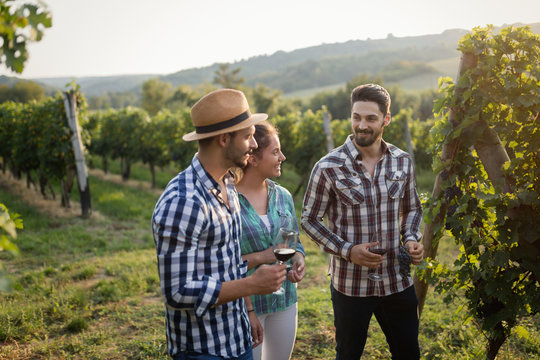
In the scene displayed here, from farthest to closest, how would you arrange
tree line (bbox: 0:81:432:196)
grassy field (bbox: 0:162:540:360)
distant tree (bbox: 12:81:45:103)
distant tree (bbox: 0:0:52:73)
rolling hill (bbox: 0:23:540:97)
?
1. rolling hill (bbox: 0:23:540:97)
2. distant tree (bbox: 12:81:45:103)
3. tree line (bbox: 0:81:432:196)
4. grassy field (bbox: 0:162:540:360)
5. distant tree (bbox: 0:0:52:73)

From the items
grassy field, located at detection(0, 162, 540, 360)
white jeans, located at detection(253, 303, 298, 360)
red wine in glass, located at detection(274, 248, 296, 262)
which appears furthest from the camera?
grassy field, located at detection(0, 162, 540, 360)

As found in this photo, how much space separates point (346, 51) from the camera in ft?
390

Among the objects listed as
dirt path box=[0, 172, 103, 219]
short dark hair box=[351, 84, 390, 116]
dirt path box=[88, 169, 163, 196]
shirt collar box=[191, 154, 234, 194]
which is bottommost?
dirt path box=[88, 169, 163, 196]

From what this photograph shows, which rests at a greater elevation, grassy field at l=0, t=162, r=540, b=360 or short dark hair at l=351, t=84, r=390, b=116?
short dark hair at l=351, t=84, r=390, b=116

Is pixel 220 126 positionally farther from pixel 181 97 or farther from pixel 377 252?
pixel 181 97

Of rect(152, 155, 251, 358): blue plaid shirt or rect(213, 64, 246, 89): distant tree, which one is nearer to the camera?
rect(152, 155, 251, 358): blue plaid shirt

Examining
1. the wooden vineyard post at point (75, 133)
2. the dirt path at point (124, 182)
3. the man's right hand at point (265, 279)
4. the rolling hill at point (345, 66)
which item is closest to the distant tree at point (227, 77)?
the rolling hill at point (345, 66)

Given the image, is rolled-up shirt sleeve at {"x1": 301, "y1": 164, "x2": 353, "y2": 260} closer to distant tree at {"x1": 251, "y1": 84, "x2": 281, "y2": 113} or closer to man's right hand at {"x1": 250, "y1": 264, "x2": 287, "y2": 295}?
man's right hand at {"x1": 250, "y1": 264, "x2": 287, "y2": 295}

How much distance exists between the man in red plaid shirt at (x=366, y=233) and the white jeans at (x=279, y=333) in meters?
0.32

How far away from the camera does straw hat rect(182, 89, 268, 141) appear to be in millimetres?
1929

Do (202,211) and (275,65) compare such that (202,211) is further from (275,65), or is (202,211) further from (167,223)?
(275,65)

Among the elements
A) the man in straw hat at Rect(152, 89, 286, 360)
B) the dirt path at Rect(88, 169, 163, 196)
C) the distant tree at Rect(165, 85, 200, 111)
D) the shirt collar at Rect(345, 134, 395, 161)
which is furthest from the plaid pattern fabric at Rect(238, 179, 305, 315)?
the distant tree at Rect(165, 85, 200, 111)

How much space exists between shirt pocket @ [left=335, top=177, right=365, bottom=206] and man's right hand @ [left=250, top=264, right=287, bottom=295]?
0.96 meters

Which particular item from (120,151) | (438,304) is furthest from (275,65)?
(438,304)
